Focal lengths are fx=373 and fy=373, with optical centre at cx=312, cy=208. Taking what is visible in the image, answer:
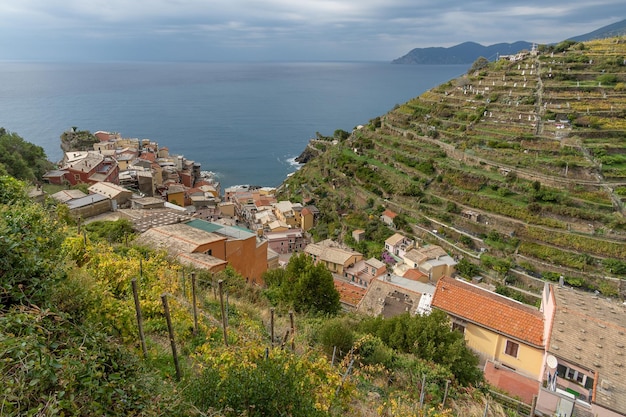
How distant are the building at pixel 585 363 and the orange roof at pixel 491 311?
2.96ft

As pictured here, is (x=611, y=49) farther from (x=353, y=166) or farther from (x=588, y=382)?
(x=588, y=382)

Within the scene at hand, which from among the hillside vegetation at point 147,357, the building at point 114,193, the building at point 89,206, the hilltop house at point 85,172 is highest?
the hillside vegetation at point 147,357

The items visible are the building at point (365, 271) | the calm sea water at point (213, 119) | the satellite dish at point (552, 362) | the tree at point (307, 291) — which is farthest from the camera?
the calm sea water at point (213, 119)

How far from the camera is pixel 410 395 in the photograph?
6.64 meters

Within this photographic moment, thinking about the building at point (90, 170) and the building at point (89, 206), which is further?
the building at point (90, 170)

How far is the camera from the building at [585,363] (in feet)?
29.9

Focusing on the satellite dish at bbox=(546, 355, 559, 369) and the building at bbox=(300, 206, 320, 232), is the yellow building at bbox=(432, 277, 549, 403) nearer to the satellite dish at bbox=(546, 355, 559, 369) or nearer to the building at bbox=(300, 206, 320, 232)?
the satellite dish at bbox=(546, 355, 559, 369)

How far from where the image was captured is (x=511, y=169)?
2777 cm

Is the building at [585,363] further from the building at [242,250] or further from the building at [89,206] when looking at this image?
the building at [89,206]

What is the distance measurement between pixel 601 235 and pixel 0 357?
27.4 metres

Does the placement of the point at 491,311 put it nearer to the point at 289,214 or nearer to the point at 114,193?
the point at 114,193

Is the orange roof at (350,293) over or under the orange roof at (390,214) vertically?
under

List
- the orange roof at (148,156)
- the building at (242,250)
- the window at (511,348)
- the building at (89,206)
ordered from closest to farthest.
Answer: the window at (511,348) < the building at (242,250) < the building at (89,206) < the orange roof at (148,156)

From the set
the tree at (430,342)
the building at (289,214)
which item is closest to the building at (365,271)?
the building at (289,214)
